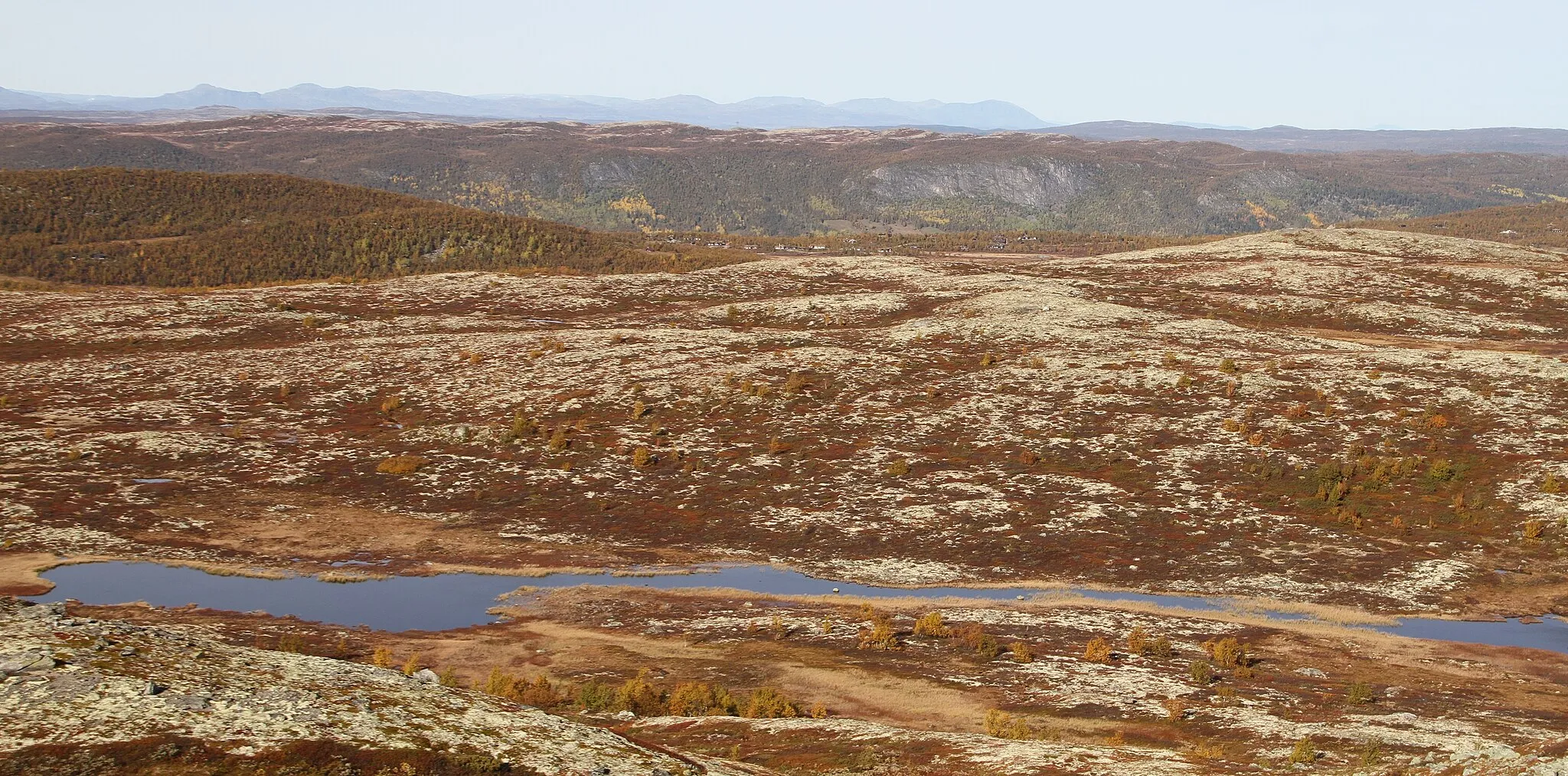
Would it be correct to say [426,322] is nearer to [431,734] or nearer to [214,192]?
[431,734]

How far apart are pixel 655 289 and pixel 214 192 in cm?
8786

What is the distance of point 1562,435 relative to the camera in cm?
4991

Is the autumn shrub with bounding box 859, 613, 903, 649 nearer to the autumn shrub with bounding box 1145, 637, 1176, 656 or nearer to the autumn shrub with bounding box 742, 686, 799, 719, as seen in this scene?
the autumn shrub with bounding box 742, 686, 799, 719

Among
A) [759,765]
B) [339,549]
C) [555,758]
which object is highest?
[555,758]

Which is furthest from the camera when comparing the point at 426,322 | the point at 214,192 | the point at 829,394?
the point at 214,192

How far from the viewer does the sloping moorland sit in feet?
91.2

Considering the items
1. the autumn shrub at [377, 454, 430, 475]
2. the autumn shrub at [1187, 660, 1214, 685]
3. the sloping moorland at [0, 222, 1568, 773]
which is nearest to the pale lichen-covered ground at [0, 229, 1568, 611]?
the sloping moorland at [0, 222, 1568, 773]

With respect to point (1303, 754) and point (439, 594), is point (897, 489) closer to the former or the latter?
point (439, 594)

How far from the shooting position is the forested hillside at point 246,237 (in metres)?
121

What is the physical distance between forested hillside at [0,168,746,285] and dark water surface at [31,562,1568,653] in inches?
3173

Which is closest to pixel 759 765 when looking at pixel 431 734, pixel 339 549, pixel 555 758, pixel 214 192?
pixel 555 758

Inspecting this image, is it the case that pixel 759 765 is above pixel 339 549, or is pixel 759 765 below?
above

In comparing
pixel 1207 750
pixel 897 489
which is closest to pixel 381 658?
pixel 1207 750

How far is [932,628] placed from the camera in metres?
33.4
